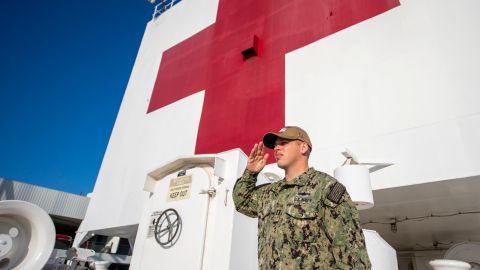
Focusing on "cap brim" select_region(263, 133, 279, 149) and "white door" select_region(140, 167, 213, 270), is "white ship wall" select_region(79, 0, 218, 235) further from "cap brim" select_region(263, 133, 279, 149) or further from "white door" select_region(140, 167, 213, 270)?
"cap brim" select_region(263, 133, 279, 149)

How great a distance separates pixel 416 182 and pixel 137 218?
17.3 feet

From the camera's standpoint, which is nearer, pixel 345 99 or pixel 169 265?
pixel 169 265

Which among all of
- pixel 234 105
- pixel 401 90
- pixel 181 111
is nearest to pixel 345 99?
pixel 401 90

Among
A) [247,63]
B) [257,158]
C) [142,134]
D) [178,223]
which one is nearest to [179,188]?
[178,223]

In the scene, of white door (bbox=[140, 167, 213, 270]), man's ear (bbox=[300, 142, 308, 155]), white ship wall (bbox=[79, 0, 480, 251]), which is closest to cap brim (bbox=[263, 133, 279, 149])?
man's ear (bbox=[300, 142, 308, 155])

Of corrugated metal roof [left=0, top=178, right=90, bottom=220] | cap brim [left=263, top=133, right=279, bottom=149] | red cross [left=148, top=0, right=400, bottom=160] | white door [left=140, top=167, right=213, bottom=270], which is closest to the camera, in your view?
cap brim [left=263, top=133, right=279, bottom=149]

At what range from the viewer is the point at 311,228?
1394 mm

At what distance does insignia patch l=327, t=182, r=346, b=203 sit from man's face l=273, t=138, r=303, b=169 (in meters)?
0.33

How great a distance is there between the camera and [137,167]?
7.29m

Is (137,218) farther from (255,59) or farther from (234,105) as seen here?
(255,59)

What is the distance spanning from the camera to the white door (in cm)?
285

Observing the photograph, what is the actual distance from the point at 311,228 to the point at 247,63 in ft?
18.3

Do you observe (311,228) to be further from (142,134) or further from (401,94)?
(142,134)

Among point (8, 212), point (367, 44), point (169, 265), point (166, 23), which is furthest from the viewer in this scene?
point (166, 23)
